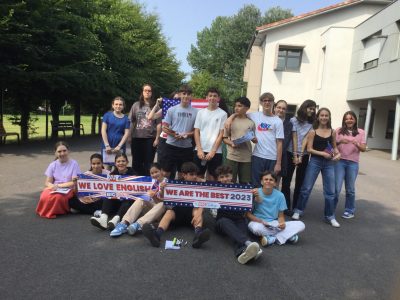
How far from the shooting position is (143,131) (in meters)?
6.78

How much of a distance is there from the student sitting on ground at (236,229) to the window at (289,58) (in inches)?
827

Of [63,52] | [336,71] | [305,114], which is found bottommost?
[305,114]

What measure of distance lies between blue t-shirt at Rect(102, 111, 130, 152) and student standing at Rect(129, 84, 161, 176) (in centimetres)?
23

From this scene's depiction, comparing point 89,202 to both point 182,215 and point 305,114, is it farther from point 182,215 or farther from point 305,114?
point 305,114

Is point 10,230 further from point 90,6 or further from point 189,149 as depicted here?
point 90,6

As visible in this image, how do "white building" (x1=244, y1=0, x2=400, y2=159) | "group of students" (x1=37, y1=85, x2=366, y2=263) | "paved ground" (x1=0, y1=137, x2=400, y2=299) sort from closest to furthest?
"paved ground" (x1=0, y1=137, x2=400, y2=299), "group of students" (x1=37, y1=85, x2=366, y2=263), "white building" (x1=244, y1=0, x2=400, y2=159)

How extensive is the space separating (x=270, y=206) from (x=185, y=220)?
1.24 m

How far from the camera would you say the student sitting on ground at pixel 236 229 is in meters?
4.22

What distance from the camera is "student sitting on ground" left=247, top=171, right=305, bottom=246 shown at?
502cm

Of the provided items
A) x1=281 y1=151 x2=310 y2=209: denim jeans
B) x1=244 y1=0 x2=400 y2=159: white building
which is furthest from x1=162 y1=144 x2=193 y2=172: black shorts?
x1=244 y1=0 x2=400 y2=159: white building

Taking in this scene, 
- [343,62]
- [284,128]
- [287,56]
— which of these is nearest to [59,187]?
[284,128]

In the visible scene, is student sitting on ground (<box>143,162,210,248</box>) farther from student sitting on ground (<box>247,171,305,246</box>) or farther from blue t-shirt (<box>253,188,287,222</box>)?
blue t-shirt (<box>253,188,287,222</box>)

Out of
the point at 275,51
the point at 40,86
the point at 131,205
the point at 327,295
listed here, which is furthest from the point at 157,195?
the point at 275,51

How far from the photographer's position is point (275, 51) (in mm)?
24625
